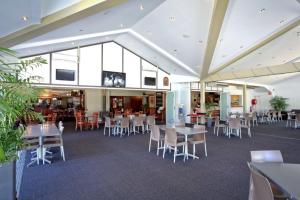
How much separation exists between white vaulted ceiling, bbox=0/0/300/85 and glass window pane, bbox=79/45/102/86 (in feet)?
3.32

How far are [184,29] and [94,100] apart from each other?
8405 mm

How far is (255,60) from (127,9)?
722cm

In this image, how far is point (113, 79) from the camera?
9.65 meters

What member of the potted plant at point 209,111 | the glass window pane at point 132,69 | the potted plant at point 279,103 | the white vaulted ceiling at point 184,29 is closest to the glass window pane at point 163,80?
the glass window pane at point 132,69

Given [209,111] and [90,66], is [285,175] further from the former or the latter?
[209,111]

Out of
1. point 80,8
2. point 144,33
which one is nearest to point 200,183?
point 80,8

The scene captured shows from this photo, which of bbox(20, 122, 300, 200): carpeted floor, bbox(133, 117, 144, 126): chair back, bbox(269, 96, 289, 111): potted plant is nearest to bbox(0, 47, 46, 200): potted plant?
bbox(20, 122, 300, 200): carpeted floor

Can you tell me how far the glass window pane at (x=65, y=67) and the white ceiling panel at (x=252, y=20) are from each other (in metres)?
6.28

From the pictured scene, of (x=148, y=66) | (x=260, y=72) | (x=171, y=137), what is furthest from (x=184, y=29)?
(x=260, y=72)

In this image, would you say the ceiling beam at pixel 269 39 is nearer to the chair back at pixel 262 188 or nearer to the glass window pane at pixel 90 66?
the chair back at pixel 262 188

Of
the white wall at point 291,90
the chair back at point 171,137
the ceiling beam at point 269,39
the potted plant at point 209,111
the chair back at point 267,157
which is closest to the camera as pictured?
the chair back at point 267,157

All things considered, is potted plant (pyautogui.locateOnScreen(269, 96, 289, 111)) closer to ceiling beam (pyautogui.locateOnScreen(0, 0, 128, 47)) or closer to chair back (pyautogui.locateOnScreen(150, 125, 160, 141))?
chair back (pyautogui.locateOnScreen(150, 125, 160, 141))

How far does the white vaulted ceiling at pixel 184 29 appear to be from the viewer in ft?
16.6

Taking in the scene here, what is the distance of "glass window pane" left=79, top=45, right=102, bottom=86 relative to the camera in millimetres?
8804
